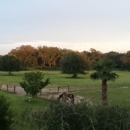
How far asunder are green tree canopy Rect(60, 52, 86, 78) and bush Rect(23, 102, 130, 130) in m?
67.7

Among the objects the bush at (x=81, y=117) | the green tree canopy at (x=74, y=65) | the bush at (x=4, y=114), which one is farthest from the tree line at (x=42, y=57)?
the bush at (x=81, y=117)

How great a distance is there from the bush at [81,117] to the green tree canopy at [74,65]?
6769 cm

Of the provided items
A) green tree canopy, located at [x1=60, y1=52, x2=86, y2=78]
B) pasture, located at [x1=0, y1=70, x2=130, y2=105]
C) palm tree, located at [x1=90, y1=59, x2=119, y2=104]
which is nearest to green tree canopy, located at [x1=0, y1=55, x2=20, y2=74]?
green tree canopy, located at [x1=60, y1=52, x2=86, y2=78]

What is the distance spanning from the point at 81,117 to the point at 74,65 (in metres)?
68.2

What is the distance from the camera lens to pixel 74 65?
243 ft

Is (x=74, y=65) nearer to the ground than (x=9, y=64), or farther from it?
nearer to the ground

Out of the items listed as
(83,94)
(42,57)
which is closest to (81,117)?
(83,94)

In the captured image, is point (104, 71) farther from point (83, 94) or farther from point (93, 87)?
point (93, 87)

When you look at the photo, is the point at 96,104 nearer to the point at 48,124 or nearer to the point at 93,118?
the point at 93,118

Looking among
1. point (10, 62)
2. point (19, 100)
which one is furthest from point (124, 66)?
point (19, 100)

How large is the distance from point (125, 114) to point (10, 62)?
75636 millimetres

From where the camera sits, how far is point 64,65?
251 feet

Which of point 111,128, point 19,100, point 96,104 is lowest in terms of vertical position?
point 19,100

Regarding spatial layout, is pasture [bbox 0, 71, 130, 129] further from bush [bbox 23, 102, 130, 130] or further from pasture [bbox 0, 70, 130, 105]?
bush [bbox 23, 102, 130, 130]
